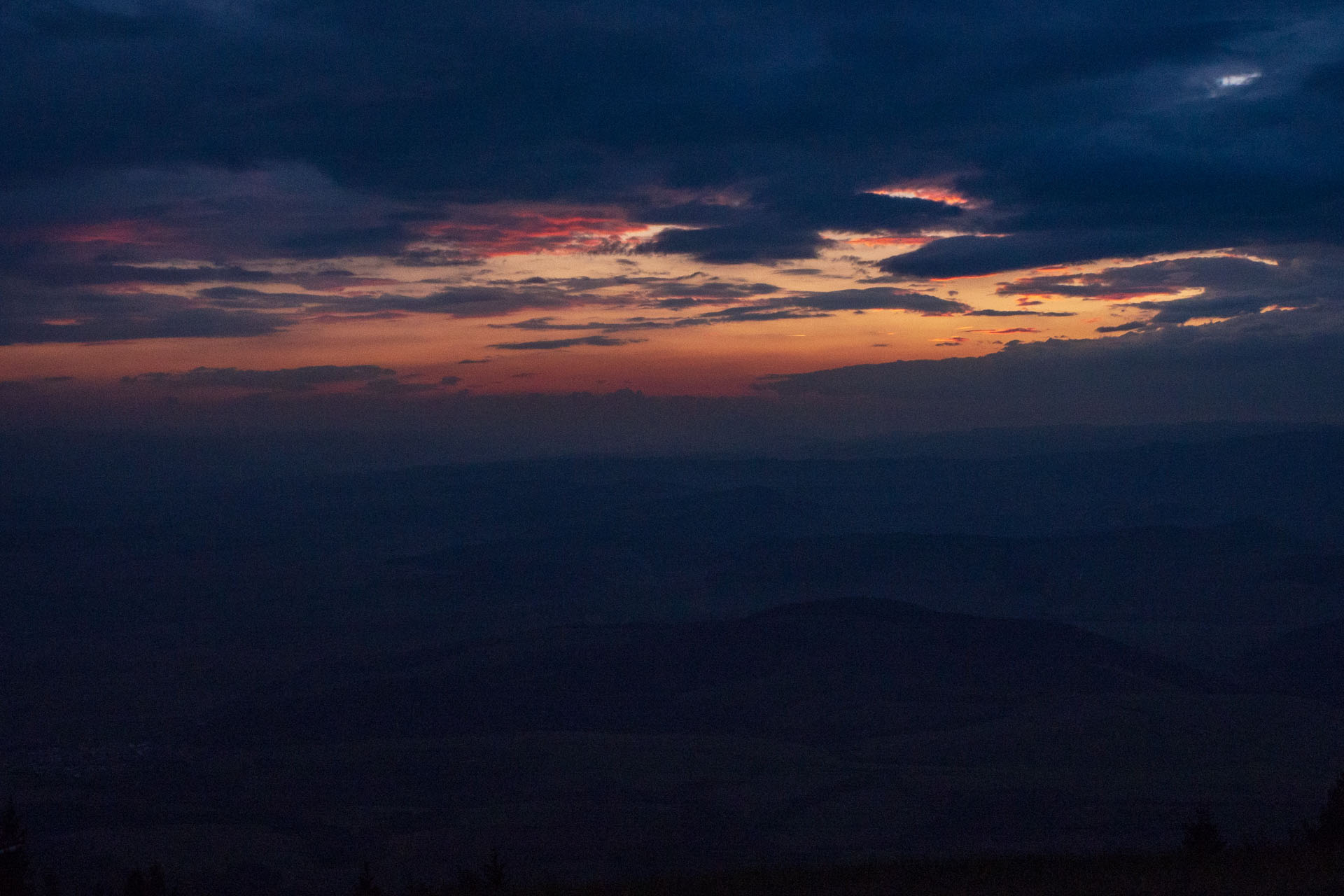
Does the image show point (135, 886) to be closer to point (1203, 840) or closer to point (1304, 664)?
point (1203, 840)

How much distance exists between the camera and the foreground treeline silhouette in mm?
18781

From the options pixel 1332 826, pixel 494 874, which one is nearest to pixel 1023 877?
pixel 1332 826

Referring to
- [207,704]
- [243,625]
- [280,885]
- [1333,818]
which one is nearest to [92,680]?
[207,704]

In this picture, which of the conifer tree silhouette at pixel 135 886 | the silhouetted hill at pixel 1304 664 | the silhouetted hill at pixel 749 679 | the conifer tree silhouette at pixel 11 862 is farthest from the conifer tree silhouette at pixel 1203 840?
the silhouetted hill at pixel 1304 664

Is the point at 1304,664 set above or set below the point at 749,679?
below

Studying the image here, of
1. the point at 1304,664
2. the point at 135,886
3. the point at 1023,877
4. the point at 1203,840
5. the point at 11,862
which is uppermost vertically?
the point at 11,862

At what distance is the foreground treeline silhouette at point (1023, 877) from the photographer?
18781 mm

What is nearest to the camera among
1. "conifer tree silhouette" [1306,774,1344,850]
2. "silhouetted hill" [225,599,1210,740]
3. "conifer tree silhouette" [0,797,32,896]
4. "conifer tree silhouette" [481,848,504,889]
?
"conifer tree silhouette" [0,797,32,896]

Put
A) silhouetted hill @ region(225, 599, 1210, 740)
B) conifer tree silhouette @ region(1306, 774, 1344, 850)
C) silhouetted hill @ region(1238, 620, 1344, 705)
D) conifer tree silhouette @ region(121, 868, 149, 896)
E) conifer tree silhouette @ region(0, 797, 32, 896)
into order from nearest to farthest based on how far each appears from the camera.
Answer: conifer tree silhouette @ region(0, 797, 32, 896)
conifer tree silhouette @ region(1306, 774, 1344, 850)
conifer tree silhouette @ region(121, 868, 149, 896)
silhouetted hill @ region(225, 599, 1210, 740)
silhouetted hill @ region(1238, 620, 1344, 705)

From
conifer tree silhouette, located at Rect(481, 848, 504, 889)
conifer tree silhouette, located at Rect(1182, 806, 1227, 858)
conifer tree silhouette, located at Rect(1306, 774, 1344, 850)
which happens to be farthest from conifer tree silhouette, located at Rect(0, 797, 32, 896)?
conifer tree silhouette, located at Rect(1306, 774, 1344, 850)

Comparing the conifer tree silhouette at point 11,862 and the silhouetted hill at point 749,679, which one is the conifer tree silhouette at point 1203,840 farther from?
the silhouetted hill at point 749,679

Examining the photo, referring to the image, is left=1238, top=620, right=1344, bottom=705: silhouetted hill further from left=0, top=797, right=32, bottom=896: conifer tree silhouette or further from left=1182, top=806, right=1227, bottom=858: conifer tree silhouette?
left=0, top=797, right=32, bottom=896: conifer tree silhouette

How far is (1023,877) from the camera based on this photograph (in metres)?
20.8

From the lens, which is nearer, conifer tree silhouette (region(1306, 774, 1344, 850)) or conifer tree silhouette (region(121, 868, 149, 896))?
conifer tree silhouette (region(1306, 774, 1344, 850))
